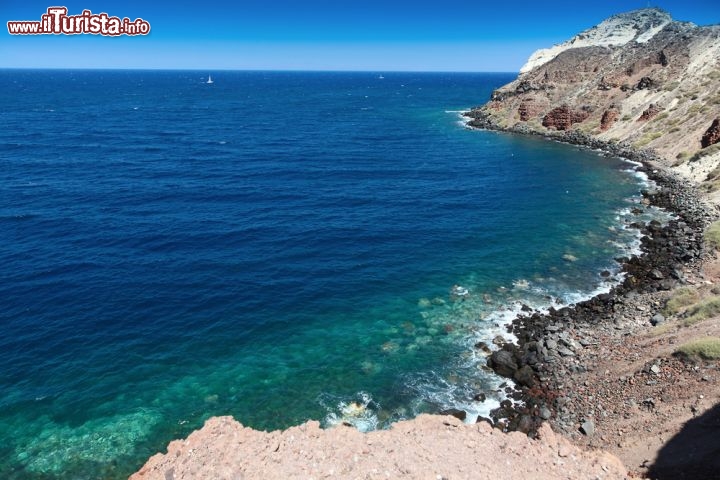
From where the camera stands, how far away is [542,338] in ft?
128

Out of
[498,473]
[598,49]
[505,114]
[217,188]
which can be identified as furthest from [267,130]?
[498,473]

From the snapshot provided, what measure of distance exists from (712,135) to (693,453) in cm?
7794

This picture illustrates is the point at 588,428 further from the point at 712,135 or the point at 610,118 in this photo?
the point at 610,118

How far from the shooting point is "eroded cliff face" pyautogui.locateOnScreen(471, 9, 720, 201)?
91750 mm

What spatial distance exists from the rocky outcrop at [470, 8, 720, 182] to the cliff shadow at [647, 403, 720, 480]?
6428 cm

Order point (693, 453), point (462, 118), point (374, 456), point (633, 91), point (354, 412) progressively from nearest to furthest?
point (374, 456)
point (693, 453)
point (354, 412)
point (633, 91)
point (462, 118)

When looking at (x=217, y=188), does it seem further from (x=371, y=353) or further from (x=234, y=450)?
(x=234, y=450)

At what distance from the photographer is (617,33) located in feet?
491

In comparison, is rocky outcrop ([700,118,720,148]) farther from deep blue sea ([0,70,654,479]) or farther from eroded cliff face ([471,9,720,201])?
deep blue sea ([0,70,654,479])

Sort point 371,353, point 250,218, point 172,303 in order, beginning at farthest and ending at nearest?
1. point 250,218
2. point 172,303
3. point 371,353

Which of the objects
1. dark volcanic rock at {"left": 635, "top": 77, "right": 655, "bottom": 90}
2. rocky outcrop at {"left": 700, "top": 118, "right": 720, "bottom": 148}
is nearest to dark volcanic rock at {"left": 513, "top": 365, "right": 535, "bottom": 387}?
rocky outcrop at {"left": 700, "top": 118, "right": 720, "bottom": 148}

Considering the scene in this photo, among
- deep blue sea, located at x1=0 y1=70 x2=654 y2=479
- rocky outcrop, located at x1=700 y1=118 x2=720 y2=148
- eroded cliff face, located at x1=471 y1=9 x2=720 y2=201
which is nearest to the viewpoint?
deep blue sea, located at x1=0 y1=70 x2=654 y2=479

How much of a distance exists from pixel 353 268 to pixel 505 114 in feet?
369

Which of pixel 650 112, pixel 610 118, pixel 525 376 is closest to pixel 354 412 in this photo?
pixel 525 376
